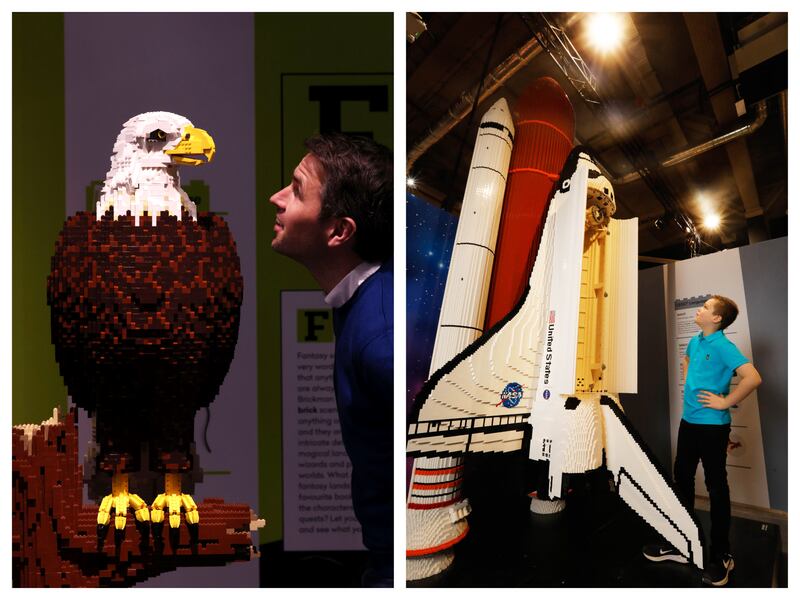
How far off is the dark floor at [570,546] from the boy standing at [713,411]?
0.17ft

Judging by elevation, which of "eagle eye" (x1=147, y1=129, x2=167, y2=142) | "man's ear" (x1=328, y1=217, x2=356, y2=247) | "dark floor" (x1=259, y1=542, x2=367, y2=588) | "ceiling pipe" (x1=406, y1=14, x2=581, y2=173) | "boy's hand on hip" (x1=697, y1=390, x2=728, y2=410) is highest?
"ceiling pipe" (x1=406, y1=14, x2=581, y2=173)

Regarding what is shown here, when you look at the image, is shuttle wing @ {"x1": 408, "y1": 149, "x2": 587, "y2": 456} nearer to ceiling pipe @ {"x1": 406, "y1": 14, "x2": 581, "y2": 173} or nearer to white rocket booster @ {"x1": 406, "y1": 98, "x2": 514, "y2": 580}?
white rocket booster @ {"x1": 406, "y1": 98, "x2": 514, "y2": 580}

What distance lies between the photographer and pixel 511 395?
4.45 feet

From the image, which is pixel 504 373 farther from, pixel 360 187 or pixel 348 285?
pixel 360 187

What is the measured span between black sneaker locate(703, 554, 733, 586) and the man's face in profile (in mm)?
1294

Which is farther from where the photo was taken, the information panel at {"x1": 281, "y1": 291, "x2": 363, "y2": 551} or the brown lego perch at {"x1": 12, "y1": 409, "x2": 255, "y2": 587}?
the information panel at {"x1": 281, "y1": 291, "x2": 363, "y2": 551}

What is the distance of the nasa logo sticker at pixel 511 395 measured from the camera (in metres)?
1.35

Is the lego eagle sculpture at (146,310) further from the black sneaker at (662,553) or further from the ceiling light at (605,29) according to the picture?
the black sneaker at (662,553)

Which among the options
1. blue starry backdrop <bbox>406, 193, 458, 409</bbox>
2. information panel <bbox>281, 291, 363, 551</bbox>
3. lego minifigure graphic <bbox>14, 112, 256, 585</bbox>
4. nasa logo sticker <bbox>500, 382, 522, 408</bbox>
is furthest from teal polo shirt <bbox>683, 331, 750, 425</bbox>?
lego minifigure graphic <bbox>14, 112, 256, 585</bbox>

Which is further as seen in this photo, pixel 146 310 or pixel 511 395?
pixel 511 395

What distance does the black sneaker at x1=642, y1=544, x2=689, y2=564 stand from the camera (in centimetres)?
136

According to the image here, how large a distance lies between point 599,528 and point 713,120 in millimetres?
1098

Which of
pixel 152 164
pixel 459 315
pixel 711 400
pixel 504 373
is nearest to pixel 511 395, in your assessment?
pixel 504 373

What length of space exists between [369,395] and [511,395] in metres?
0.37
